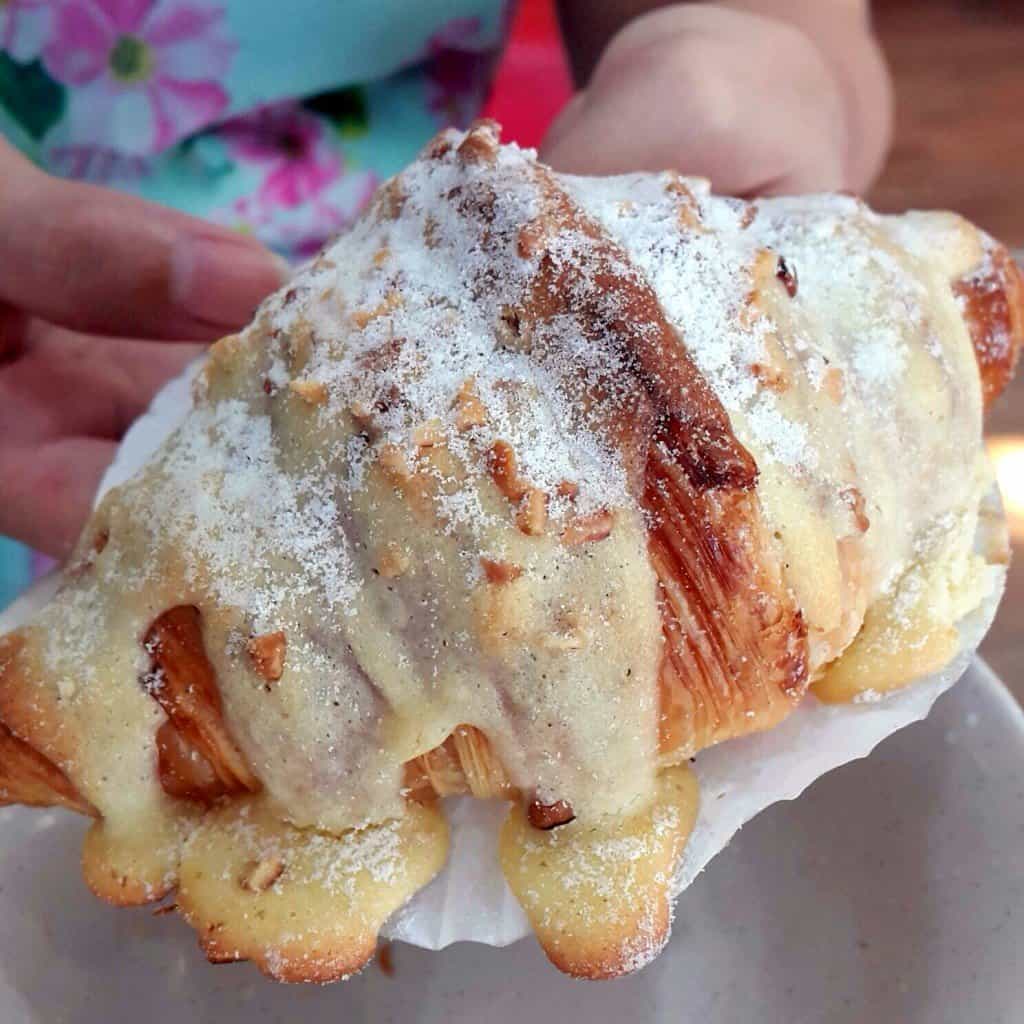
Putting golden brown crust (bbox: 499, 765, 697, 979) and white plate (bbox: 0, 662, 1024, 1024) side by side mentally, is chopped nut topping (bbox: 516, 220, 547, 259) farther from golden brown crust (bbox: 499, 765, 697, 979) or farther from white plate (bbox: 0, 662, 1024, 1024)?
white plate (bbox: 0, 662, 1024, 1024)

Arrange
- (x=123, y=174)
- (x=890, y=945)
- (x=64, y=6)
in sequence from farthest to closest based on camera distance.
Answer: (x=123, y=174), (x=64, y=6), (x=890, y=945)

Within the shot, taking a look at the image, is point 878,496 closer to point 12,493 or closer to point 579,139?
point 579,139

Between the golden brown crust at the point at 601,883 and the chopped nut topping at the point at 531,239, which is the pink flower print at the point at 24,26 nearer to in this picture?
Result: the chopped nut topping at the point at 531,239

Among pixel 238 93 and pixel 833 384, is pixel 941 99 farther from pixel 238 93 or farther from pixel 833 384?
pixel 833 384

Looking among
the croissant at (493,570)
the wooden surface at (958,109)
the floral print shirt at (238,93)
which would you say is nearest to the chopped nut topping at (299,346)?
the croissant at (493,570)

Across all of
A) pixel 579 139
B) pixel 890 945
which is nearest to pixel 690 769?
pixel 890 945

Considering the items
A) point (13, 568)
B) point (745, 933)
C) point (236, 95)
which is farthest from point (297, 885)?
point (236, 95)
